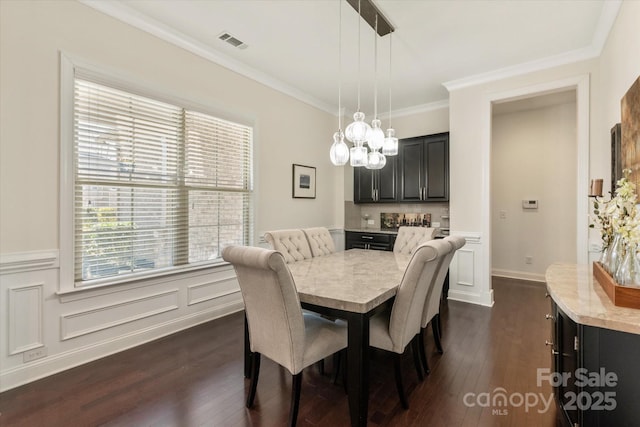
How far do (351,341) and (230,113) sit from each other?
2.91 meters

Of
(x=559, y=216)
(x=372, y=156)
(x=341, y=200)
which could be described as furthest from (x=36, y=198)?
(x=559, y=216)

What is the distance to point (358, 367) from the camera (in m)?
1.64

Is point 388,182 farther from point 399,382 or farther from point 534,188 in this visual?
point 399,382

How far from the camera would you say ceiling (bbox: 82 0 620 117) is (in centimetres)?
255

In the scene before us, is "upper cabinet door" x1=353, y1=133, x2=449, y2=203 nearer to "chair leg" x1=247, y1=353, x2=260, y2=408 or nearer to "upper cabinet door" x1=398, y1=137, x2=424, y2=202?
"upper cabinet door" x1=398, y1=137, x2=424, y2=202

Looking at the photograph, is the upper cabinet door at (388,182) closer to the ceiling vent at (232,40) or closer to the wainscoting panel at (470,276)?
the wainscoting panel at (470,276)

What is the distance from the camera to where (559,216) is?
487 cm

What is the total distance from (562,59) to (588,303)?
10.8 ft

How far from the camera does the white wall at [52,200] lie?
2.09m

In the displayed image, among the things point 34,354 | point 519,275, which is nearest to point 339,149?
point 34,354

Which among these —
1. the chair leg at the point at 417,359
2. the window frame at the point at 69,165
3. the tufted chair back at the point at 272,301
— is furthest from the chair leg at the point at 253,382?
the window frame at the point at 69,165

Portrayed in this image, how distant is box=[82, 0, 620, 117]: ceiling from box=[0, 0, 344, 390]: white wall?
0.86 feet

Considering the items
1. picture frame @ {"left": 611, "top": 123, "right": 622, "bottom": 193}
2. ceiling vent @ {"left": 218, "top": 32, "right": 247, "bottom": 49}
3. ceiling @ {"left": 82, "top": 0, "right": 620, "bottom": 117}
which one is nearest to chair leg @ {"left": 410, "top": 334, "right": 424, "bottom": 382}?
picture frame @ {"left": 611, "top": 123, "right": 622, "bottom": 193}

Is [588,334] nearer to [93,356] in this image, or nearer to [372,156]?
[372,156]
